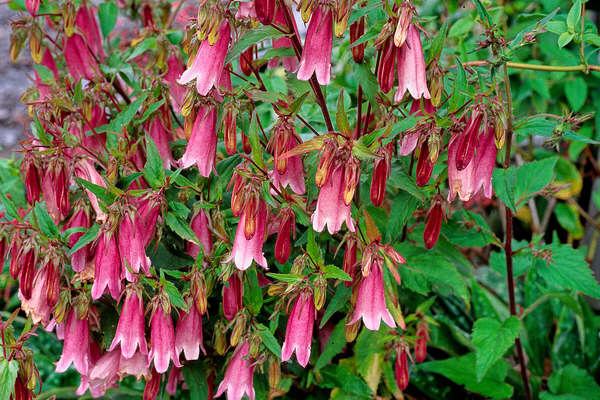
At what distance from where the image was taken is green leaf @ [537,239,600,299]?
181cm

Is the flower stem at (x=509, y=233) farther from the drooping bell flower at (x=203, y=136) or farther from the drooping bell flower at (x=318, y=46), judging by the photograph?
the drooping bell flower at (x=203, y=136)

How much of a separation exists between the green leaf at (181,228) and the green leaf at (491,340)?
2.49ft

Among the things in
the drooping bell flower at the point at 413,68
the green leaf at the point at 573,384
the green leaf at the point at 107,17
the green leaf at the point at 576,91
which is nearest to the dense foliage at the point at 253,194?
the drooping bell flower at the point at 413,68

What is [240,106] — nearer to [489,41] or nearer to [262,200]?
[262,200]

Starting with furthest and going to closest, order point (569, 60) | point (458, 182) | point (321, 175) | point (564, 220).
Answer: point (564, 220)
point (569, 60)
point (458, 182)
point (321, 175)

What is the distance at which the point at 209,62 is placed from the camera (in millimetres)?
1279

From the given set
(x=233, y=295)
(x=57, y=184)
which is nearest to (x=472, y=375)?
(x=233, y=295)

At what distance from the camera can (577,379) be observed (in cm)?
212

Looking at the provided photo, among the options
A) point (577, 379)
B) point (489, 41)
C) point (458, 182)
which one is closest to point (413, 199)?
point (458, 182)

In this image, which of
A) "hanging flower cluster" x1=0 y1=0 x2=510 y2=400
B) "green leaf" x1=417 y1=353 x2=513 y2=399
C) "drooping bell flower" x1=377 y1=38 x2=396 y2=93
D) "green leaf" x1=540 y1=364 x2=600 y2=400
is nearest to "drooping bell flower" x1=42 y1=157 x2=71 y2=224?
"hanging flower cluster" x1=0 y1=0 x2=510 y2=400

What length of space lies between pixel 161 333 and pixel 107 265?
0.54 ft

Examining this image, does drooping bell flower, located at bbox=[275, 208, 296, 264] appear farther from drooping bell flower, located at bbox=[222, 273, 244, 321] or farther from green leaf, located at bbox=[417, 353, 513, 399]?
green leaf, located at bbox=[417, 353, 513, 399]

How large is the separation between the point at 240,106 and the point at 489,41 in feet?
1.61

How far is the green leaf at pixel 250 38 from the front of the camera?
1.29 meters
